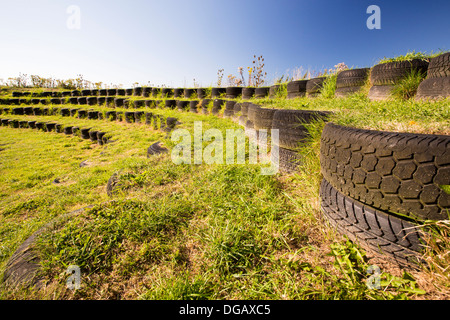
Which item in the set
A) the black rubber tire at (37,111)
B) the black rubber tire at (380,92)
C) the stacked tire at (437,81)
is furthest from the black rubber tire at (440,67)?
the black rubber tire at (37,111)

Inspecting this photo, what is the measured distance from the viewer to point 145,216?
1.82 meters

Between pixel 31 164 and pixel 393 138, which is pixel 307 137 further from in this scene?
pixel 31 164

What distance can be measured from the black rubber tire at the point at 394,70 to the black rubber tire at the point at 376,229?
2.80m

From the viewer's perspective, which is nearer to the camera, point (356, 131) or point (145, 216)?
point (356, 131)

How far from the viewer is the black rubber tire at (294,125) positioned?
2.14 meters

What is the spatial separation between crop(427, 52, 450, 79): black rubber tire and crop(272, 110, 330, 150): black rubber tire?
67.7 inches

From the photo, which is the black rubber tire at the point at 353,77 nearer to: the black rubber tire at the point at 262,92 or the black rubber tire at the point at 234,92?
the black rubber tire at the point at 262,92

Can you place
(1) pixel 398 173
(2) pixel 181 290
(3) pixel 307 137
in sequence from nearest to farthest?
(1) pixel 398 173, (2) pixel 181 290, (3) pixel 307 137

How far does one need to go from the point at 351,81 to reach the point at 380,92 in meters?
0.73

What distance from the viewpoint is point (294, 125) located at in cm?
221

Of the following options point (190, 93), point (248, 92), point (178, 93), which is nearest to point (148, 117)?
point (190, 93)

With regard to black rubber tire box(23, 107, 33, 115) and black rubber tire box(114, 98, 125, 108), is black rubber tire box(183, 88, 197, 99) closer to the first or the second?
black rubber tire box(114, 98, 125, 108)
